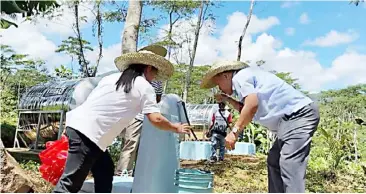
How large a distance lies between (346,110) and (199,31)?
6.74 meters

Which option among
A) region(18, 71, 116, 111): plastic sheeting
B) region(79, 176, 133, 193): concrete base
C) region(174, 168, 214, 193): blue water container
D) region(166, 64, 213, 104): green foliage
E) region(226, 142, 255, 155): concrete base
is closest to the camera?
region(174, 168, 214, 193): blue water container

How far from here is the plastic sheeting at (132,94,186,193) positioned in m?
2.45

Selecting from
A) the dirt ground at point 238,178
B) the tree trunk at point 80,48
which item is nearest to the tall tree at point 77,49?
the tree trunk at point 80,48

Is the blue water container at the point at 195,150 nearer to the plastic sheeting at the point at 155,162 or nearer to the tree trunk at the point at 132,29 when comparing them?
the tree trunk at the point at 132,29

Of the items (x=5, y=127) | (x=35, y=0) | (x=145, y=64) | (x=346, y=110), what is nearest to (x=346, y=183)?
(x=145, y=64)

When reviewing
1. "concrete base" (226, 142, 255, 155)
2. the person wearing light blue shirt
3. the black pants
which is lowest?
"concrete base" (226, 142, 255, 155)

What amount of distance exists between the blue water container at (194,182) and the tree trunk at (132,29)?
7.33 ft

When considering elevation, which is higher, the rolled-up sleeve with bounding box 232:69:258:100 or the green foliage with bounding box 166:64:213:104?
the green foliage with bounding box 166:64:213:104

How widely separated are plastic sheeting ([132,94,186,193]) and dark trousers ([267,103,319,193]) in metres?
0.67

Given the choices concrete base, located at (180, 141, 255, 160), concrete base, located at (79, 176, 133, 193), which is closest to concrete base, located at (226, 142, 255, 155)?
concrete base, located at (180, 141, 255, 160)

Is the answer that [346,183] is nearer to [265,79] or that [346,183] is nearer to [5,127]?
[265,79]

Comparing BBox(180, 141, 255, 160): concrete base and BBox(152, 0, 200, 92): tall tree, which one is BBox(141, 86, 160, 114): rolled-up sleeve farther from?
BBox(152, 0, 200, 92): tall tree

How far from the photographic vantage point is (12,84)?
14.7 m

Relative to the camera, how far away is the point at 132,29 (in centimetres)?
443
